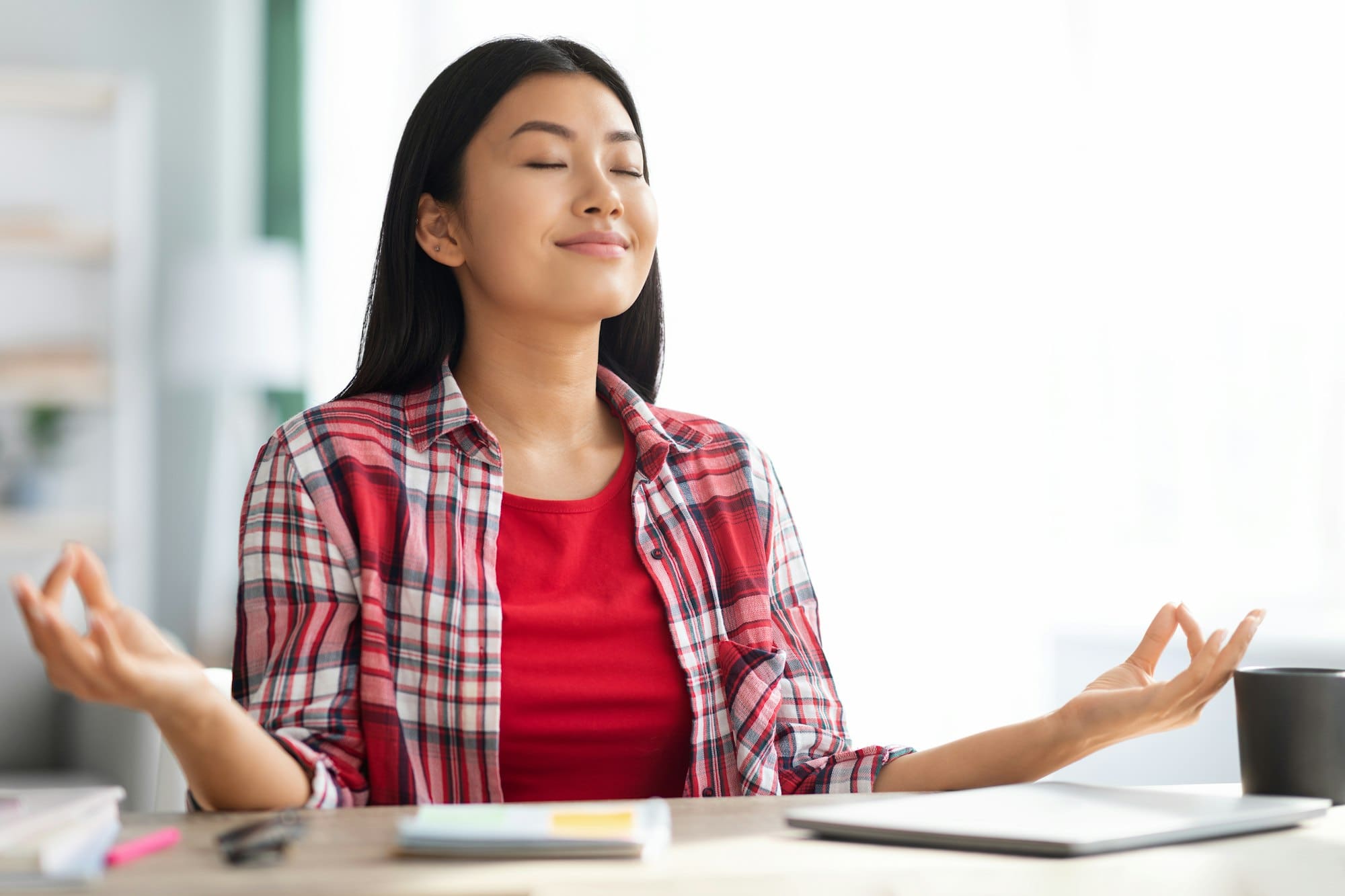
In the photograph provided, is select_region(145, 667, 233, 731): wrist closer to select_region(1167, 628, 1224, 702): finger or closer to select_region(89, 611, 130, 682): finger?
select_region(89, 611, 130, 682): finger

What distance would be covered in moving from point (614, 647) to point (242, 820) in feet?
1.53

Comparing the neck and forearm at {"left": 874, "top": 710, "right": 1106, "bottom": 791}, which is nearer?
forearm at {"left": 874, "top": 710, "right": 1106, "bottom": 791}

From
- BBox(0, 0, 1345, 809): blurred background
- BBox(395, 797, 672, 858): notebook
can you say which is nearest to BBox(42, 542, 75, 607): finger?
BBox(395, 797, 672, 858): notebook

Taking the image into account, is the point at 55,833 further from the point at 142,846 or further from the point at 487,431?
the point at 487,431

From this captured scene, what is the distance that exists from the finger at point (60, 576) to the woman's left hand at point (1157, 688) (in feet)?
2.45

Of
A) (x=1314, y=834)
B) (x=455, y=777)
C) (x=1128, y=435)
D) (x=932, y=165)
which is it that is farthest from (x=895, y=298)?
(x=1314, y=834)

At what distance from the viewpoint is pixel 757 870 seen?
76 cm

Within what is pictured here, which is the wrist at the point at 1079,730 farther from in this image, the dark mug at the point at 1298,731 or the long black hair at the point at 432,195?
the long black hair at the point at 432,195

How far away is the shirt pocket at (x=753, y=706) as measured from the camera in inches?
50.0

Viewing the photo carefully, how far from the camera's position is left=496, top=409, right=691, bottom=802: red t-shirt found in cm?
125

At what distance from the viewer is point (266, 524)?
1214 mm

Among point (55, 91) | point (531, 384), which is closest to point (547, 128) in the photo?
point (531, 384)

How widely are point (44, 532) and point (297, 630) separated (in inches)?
118

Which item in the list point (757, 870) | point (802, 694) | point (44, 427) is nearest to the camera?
point (757, 870)
